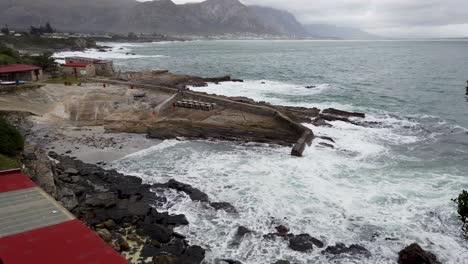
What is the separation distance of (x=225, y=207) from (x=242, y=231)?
2427 mm

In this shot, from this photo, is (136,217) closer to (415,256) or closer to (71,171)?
(71,171)

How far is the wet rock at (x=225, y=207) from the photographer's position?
18.5 meters

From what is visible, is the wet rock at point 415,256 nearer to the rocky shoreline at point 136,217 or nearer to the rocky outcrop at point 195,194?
the rocky shoreline at point 136,217

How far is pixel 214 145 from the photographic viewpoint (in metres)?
28.6

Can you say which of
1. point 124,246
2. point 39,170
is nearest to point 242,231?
point 124,246

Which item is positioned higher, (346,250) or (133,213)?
(133,213)

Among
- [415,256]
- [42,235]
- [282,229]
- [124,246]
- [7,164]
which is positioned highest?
[7,164]

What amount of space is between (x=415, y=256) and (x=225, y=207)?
9083mm

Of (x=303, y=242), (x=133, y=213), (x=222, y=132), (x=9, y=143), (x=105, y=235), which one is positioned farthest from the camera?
(x=222, y=132)

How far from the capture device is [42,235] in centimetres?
1114

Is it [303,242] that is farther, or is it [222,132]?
[222,132]

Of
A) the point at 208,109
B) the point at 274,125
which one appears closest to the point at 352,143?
the point at 274,125

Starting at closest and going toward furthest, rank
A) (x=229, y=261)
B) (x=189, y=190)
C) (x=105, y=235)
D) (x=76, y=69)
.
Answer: (x=229, y=261) < (x=105, y=235) < (x=189, y=190) < (x=76, y=69)

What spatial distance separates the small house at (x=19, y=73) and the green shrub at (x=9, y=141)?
22.5 meters
